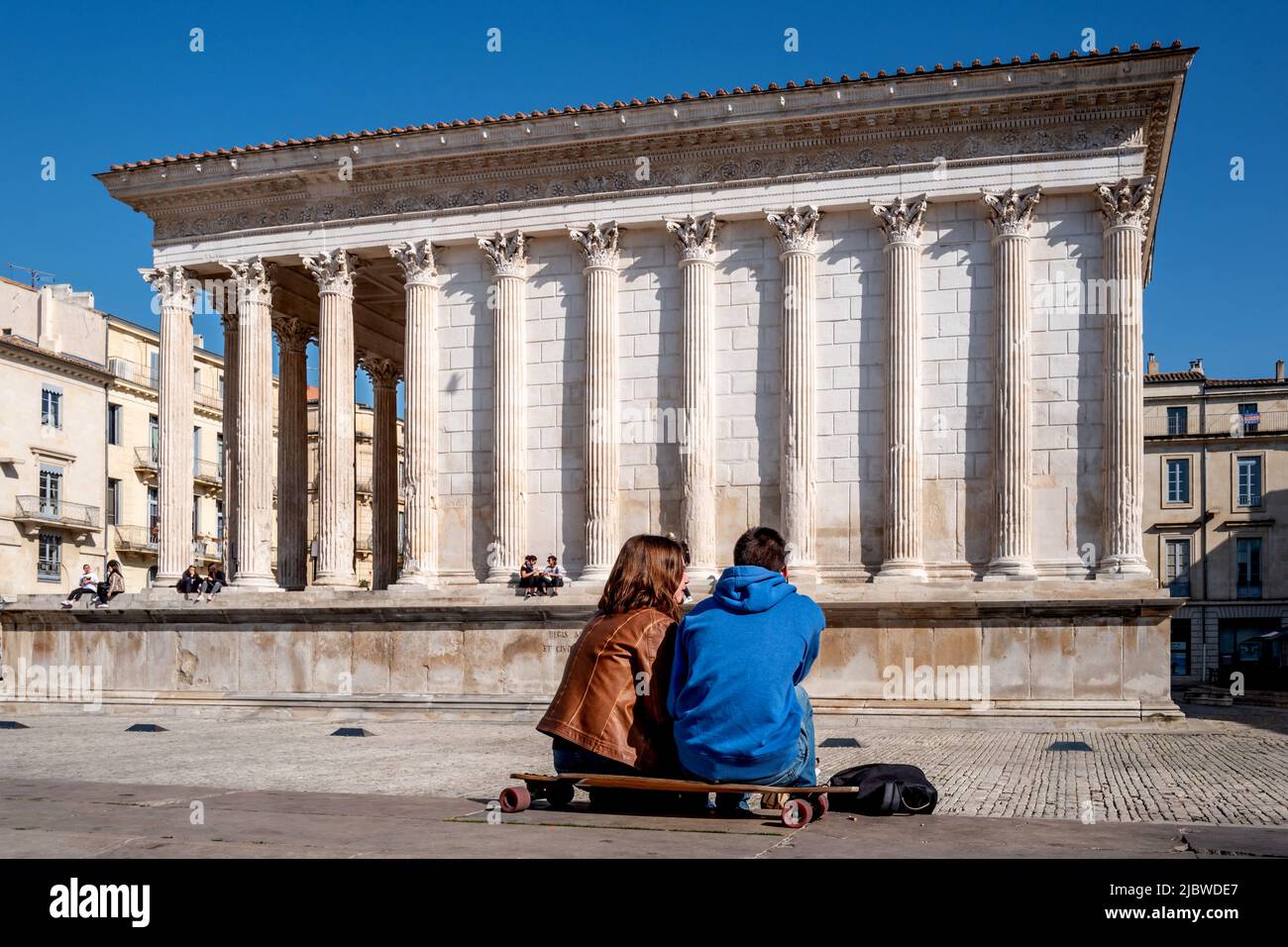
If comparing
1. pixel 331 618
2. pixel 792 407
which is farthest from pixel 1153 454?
pixel 331 618

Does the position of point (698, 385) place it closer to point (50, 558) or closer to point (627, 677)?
point (627, 677)

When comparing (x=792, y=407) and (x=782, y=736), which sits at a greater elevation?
(x=792, y=407)

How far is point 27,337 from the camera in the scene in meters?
61.0

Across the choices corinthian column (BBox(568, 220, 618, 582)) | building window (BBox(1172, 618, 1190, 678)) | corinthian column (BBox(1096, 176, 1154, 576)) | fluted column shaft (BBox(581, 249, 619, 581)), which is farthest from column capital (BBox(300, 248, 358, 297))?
building window (BBox(1172, 618, 1190, 678))

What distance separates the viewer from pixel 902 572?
93.4 ft

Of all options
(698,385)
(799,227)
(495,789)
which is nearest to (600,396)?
(698,385)

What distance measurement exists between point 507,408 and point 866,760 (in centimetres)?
1589

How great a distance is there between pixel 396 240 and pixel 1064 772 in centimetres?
2164

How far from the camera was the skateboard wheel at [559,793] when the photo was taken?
8641mm

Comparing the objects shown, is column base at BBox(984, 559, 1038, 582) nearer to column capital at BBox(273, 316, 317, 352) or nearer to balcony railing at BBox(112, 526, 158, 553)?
column capital at BBox(273, 316, 317, 352)

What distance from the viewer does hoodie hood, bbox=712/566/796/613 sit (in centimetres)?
837

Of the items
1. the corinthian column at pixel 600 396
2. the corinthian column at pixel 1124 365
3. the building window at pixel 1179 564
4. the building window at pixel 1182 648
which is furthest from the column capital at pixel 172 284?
the building window at pixel 1182 648

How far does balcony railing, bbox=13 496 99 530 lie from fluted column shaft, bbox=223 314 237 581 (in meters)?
25.6
